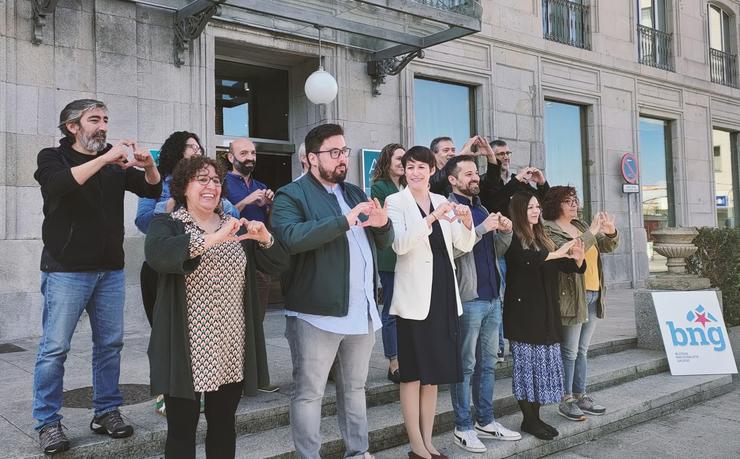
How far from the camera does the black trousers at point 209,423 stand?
286 cm

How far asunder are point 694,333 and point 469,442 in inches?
158

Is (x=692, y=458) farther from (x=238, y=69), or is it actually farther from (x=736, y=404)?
(x=238, y=69)

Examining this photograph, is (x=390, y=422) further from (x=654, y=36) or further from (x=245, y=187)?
(x=654, y=36)

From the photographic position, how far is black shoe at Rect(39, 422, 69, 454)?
329cm

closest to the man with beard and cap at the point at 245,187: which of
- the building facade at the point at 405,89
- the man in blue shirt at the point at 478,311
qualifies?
the man in blue shirt at the point at 478,311

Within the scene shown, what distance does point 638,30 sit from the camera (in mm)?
14609

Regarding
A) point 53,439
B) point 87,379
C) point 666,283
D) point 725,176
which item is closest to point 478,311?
point 53,439

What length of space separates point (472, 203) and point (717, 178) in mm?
15457

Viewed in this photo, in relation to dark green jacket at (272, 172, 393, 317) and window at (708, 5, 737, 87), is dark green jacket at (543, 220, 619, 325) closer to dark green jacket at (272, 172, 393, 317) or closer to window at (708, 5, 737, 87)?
dark green jacket at (272, 172, 393, 317)

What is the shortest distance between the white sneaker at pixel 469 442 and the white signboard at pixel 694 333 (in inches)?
137

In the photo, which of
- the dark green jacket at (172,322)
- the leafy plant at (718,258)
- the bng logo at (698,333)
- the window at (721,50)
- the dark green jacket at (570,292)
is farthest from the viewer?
the window at (721,50)

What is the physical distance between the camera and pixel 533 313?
4.43m

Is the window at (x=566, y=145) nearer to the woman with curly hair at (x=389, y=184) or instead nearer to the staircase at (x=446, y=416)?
the staircase at (x=446, y=416)

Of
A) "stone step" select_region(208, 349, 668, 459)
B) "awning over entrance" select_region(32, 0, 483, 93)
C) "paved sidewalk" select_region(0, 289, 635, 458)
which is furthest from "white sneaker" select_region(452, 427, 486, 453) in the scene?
"awning over entrance" select_region(32, 0, 483, 93)
